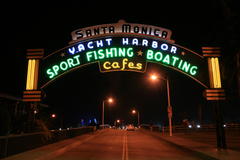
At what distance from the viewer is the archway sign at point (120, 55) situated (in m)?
16.5

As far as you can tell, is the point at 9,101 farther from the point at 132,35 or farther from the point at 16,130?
the point at 132,35

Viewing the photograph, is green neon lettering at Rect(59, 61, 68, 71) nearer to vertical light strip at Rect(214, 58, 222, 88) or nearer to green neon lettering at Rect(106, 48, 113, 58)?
green neon lettering at Rect(106, 48, 113, 58)

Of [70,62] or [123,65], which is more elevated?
[70,62]

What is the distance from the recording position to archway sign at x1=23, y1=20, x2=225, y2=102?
1645 cm

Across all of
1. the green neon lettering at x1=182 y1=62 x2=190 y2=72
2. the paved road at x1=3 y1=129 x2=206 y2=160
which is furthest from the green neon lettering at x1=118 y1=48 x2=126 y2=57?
the paved road at x1=3 y1=129 x2=206 y2=160

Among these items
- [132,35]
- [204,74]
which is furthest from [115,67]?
[204,74]

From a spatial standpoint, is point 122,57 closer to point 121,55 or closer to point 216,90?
point 121,55

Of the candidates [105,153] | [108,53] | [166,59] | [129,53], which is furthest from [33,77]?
[166,59]

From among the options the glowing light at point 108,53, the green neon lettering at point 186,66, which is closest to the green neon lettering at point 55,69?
the glowing light at point 108,53

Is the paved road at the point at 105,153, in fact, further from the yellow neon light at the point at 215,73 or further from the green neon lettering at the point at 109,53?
the green neon lettering at the point at 109,53

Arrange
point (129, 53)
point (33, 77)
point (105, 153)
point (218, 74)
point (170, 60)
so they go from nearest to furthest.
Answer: point (105, 153), point (218, 74), point (33, 77), point (129, 53), point (170, 60)

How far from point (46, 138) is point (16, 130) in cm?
214

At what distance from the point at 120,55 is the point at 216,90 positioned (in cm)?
627

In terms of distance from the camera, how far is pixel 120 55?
16797mm
